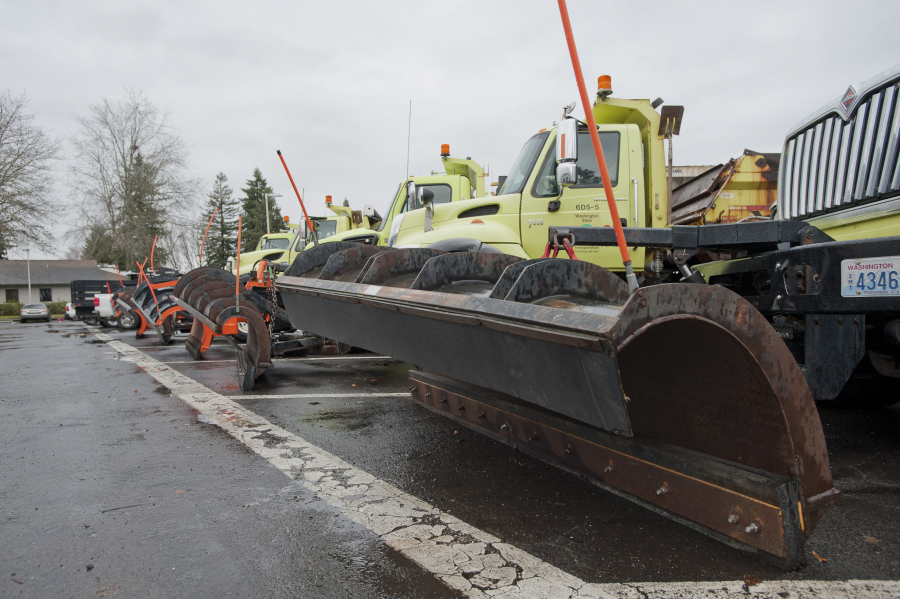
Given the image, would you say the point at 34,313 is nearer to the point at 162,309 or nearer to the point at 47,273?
the point at 162,309

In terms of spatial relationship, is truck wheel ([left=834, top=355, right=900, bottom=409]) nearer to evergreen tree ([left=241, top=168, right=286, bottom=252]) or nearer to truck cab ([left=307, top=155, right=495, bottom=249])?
truck cab ([left=307, top=155, right=495, bottom=249])

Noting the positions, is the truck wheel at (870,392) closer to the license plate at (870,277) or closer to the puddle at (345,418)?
the license plate at (870,277)

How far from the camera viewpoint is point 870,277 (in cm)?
281

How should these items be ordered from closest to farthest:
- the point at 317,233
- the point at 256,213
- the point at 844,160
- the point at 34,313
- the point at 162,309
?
the point at 844,160 < the point at 162,309 < the point at 317,233 < the point at 34,313 < the point at 256,213

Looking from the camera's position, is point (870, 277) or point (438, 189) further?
point (438, 189)

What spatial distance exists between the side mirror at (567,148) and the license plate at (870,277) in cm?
216

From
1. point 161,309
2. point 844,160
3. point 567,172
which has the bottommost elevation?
point 161,309

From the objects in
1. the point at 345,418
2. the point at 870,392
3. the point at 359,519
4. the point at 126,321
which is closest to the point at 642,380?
the point at 359,519

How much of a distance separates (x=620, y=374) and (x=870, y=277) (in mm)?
1611

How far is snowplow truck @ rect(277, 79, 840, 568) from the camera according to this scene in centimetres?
192

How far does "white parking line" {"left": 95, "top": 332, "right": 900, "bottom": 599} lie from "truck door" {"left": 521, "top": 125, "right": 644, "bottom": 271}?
3.10 meters

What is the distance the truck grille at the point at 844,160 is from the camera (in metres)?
3.07

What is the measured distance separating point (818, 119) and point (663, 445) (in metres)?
2.76

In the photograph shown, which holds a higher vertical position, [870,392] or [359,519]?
[870,392]
